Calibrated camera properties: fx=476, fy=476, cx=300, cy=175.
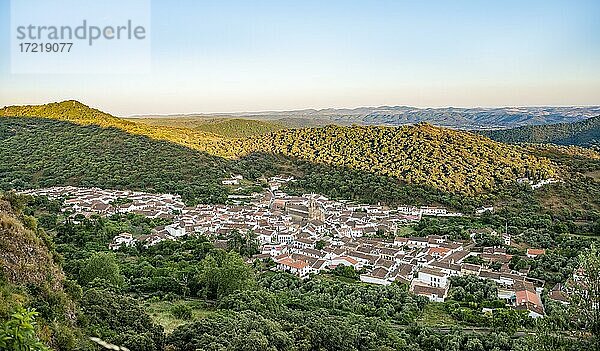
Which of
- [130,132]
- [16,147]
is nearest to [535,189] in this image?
[130,132]

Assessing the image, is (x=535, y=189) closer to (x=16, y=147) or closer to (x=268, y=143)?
(x=268, y=143)

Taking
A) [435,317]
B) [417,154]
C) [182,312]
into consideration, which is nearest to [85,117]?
[417,154]

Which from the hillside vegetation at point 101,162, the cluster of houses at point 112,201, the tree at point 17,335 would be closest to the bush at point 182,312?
the tree at point 17,335

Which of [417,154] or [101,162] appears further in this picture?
[417,154]

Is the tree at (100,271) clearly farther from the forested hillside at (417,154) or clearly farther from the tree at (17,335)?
the forested hillside at (417,154)

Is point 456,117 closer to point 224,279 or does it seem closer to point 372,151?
point 372,151

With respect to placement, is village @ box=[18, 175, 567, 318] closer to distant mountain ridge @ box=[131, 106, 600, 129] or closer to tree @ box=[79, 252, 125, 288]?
tree @ box=[79, 252, 125, 288]

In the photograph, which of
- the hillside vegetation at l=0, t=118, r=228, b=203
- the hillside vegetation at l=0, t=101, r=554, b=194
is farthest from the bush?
the hillside vegetation at l=0, t=101, r=554, b=194
